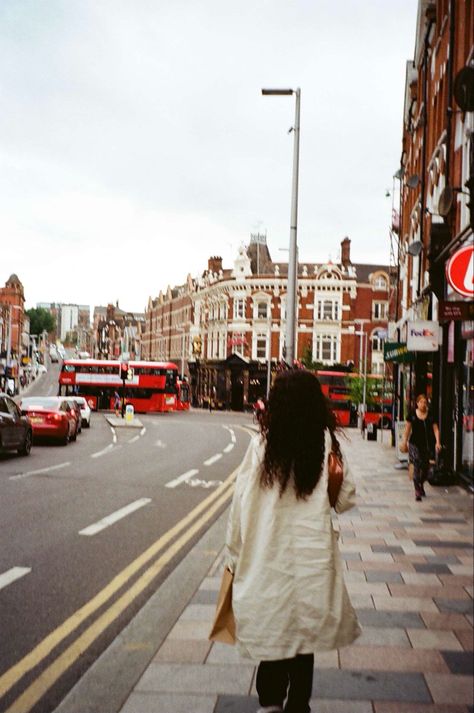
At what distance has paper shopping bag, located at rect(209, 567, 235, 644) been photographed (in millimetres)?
3381

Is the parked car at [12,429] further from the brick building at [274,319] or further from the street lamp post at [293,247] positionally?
the brick building at [274,319]

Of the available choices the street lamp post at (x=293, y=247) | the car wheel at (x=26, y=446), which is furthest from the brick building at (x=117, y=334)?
the street lamp post at (x=293, y=247)

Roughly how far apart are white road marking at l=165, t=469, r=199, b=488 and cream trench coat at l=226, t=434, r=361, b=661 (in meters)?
10.7

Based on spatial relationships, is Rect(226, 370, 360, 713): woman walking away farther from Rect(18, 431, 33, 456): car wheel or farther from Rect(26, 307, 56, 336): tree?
Rect(26, 307, 56, 336): tree

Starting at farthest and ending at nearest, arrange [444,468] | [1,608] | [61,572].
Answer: [444,468] → [61,572] → [1,608]

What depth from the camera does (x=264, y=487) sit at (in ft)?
11.1

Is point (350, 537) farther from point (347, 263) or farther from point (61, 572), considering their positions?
point (347, 263)

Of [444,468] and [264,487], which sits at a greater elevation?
[264,487]

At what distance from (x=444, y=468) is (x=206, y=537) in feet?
24.8

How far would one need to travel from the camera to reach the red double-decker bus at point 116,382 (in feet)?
181

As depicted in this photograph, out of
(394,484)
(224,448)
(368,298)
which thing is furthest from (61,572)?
(368,298)

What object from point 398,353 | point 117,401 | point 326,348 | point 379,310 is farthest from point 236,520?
point 379,310

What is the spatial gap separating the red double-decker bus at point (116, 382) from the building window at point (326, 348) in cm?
1593

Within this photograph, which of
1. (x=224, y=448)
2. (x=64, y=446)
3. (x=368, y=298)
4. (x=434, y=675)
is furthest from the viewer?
(x=368, y=298)
